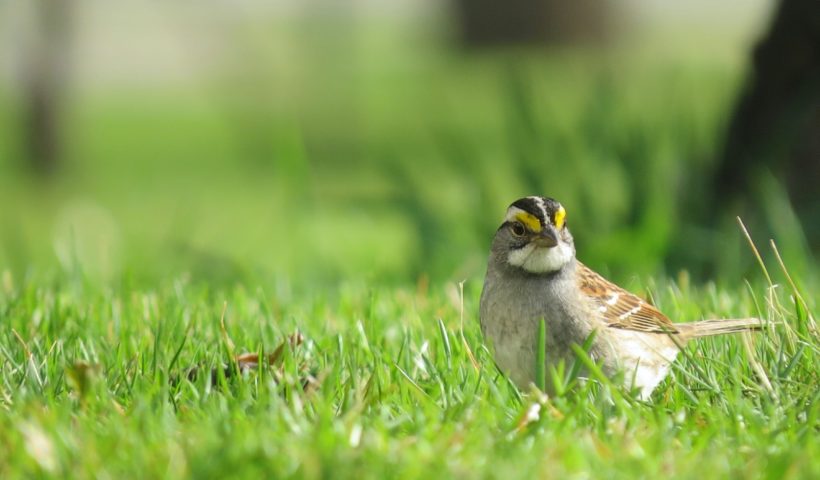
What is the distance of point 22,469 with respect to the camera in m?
3.34

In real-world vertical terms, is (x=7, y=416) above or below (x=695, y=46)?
above

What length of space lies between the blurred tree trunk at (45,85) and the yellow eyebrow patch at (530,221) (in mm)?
15117

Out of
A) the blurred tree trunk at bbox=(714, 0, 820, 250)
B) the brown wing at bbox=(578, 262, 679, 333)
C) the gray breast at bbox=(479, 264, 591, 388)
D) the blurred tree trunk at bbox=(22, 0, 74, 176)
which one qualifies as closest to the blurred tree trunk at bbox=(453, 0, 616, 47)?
the blurred tree trunk at bbox=(22, 0, 74, 176)

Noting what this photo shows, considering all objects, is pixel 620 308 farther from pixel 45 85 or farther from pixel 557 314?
pixel 45 85

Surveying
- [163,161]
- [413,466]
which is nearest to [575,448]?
[413,466]

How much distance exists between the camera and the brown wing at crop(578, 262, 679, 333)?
4945 mm

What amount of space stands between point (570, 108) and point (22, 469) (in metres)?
18.7

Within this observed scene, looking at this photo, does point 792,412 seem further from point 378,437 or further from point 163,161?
point 163,161

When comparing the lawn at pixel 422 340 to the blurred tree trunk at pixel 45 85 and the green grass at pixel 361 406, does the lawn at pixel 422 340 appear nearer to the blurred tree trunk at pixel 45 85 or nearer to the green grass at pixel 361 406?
the green grass at pixel 361 406

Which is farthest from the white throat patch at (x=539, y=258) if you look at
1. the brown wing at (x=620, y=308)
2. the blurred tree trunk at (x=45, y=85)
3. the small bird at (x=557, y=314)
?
the blurred tree trunk at (x=45, y=85)

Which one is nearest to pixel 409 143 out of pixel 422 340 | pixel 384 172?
pixel 384 172

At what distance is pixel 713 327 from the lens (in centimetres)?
505

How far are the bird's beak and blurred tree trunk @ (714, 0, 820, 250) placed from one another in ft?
13.0

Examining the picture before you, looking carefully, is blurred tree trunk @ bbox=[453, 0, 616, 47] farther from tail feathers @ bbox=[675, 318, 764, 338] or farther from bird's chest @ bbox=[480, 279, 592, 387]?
bird's chest @ bbox=[480, 279, 592, 387]
